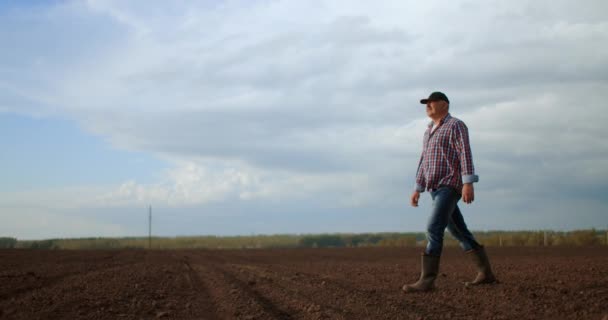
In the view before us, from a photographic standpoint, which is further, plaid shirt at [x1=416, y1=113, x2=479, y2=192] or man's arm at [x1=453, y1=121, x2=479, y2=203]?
plaid shirt at [x1=416, y1=113, x2=479, y2=192]

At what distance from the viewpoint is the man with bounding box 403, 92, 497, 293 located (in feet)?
21.5

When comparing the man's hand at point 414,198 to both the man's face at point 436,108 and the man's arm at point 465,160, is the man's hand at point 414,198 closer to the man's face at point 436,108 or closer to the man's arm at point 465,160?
the man's arm at point 465,160

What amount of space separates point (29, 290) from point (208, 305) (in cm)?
327

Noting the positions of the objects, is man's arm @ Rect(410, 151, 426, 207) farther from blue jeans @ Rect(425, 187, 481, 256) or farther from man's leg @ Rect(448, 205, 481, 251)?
man's leg @ Rect(448, 205, 481, 251)

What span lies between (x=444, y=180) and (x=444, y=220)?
428 mm

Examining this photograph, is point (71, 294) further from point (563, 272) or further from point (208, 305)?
point (563, 272)

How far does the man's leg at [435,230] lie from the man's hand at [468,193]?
1.09 ft

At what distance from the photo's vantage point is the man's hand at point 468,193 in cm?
620

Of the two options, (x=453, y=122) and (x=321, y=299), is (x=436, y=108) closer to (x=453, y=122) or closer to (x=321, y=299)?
(x=453, y=122)

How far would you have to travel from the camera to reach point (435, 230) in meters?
6.64

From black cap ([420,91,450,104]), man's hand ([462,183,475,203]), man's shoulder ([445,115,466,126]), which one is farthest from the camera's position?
black cap ([420,91,450,104])

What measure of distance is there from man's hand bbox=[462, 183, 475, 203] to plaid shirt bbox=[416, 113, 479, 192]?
13 cm

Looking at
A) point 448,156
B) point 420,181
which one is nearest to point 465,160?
point 448,156

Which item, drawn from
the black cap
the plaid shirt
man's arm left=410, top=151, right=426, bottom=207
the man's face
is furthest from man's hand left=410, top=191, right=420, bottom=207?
the black cap
